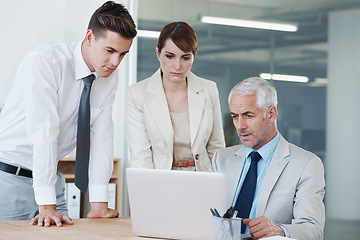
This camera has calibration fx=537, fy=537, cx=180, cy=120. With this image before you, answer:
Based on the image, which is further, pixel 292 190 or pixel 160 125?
pixel 160 125

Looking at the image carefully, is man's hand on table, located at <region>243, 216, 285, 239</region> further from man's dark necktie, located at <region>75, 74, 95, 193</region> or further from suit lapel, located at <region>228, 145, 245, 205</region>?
man's dark necktie, located at <region>75, 74, 95, 193</region>

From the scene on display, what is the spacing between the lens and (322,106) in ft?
13.2

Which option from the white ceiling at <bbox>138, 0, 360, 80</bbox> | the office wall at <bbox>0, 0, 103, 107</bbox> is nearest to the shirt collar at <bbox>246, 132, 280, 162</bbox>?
the white ceiling at <bbox>138, 0, 360, 80</bbox>

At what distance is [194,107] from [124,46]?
0.75m

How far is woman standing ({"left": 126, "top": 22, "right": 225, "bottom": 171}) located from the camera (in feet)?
9.54

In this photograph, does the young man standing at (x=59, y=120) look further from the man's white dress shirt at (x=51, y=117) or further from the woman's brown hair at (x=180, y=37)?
the woman's brown hair at (x=180, y=37)

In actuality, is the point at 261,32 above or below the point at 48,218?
above

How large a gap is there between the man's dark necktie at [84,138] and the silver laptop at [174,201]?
1.81ft

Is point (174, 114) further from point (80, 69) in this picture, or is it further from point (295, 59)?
point (295, 59)

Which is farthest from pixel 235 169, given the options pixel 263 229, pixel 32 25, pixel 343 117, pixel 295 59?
pixel 32 25

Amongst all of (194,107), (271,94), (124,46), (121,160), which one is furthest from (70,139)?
(121,160)

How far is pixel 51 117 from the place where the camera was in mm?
2307

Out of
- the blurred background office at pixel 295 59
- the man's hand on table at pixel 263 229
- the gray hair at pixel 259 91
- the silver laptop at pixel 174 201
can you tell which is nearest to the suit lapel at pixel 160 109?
the gray hair at pixel 259 91

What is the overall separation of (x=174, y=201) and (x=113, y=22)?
2.87 ft
